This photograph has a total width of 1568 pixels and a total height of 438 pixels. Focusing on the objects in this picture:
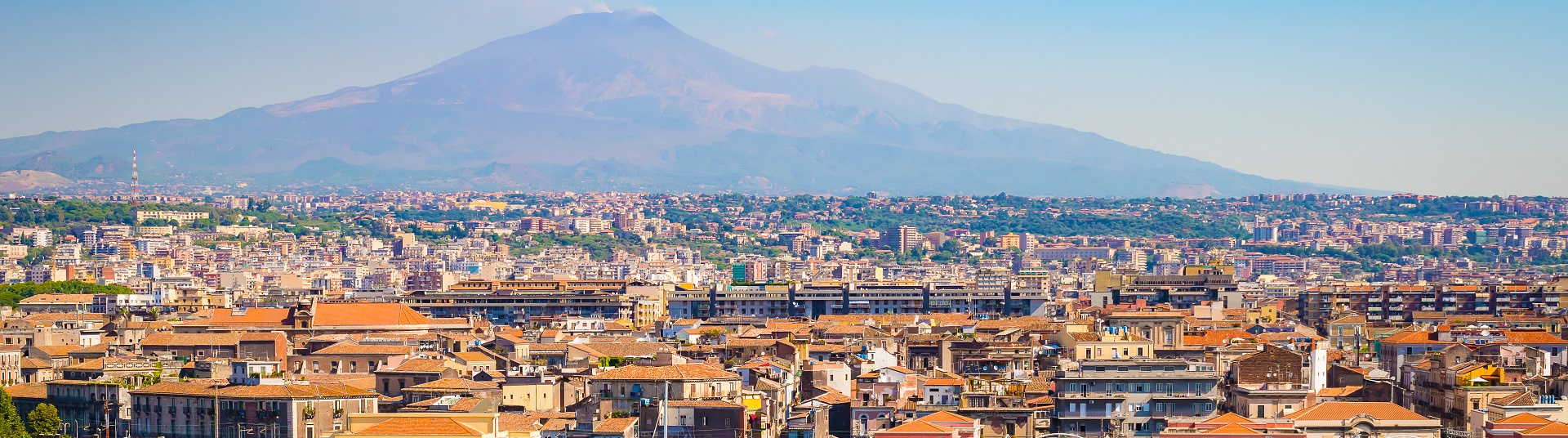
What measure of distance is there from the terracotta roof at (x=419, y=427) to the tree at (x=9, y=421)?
948 centimetres

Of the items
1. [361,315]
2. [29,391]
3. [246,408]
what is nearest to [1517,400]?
[246,408]

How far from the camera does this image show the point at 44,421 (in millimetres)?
42500

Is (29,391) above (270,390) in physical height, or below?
below

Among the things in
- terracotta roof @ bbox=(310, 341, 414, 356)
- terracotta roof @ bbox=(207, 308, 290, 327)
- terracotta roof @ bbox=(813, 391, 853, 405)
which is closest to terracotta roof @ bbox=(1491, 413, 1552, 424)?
terracotta roof @ bbox=(813, 391, 853, 405)

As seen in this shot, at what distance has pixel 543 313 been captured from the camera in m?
94.6

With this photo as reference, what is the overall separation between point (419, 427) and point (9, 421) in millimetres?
11656

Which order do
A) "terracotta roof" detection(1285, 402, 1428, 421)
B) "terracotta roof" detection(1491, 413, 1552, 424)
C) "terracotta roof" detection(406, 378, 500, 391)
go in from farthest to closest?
"terracotta roof" detection(406, 378, 500, 391) < "terracotta roof" detection(1285, 402, 1428, 421) < "terracotta roof" detection(1491, 413, 1552, 424)

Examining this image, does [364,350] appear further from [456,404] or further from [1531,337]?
[1531,337]

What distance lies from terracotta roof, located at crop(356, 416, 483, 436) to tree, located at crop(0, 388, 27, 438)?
9482mm

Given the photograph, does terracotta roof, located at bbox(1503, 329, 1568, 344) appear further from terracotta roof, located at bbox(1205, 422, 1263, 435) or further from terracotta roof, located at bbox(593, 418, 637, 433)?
terracotta roof, located at bbox(593, 418, 637, 433)

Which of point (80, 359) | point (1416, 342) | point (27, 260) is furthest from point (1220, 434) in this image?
point (27, 260)

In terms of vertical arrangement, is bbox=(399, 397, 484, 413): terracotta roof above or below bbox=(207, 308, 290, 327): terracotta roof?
above

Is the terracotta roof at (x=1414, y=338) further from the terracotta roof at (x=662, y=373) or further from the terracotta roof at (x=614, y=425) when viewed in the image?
the terracotta roof at (x=614, y=425)

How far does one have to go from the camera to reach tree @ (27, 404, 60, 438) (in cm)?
4206
